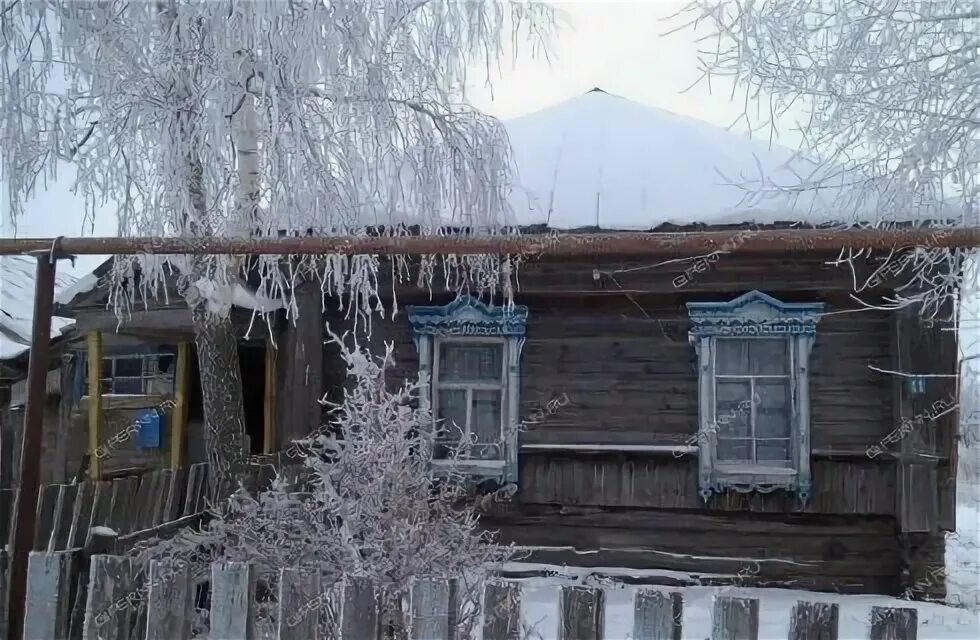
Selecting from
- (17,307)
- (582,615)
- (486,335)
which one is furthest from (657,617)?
(17,307)

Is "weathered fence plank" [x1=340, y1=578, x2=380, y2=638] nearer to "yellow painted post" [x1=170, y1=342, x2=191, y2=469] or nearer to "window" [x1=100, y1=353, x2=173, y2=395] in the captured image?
"yellow painted post" [x1=170, y1=342, x2=191, y2=469]

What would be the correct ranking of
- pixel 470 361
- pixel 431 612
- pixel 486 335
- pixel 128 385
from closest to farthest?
pixel 431 612, pixel 486 335, pixel 470 361, pixel 128 385

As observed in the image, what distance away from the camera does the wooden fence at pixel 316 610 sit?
7.27 ft

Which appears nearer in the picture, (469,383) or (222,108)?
(222,108)

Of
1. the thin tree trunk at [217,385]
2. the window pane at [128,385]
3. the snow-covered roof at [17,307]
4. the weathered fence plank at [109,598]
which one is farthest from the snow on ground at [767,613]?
the snow-covered roof at [17,307]

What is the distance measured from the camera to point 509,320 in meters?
7.04

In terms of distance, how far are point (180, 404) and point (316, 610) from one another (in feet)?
21.4

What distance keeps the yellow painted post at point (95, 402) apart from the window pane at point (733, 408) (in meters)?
6.10

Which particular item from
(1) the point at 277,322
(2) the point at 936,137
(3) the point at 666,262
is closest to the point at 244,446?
(1) the point at 277,322

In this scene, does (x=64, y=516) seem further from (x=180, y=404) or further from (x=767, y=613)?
(x=767, y=613)

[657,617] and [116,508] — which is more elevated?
[657,617]

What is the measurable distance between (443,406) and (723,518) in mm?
2762

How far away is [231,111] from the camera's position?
4906 millimetres

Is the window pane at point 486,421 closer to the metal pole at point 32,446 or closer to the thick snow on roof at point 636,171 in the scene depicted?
the thick snow on roof at point 636,171
